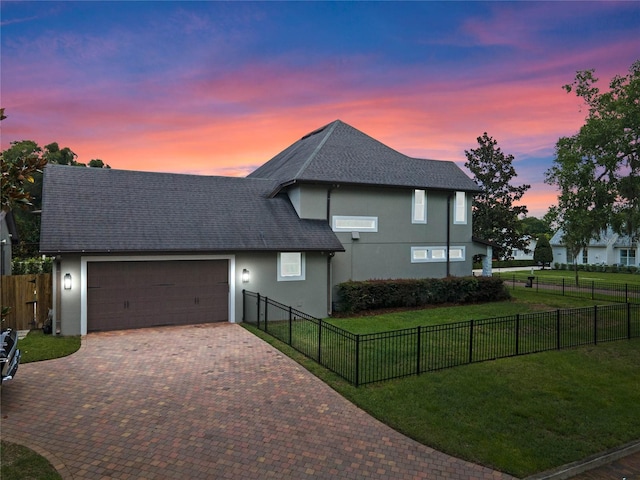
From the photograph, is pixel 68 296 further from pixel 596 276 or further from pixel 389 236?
pixel 596 276

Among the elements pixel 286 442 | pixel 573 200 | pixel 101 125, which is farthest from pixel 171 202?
pixel 573 200

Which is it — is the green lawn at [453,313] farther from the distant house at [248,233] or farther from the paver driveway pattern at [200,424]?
the paver driveway pattern at [200,424]

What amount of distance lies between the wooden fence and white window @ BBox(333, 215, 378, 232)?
10.9 meters

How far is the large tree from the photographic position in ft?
67.2

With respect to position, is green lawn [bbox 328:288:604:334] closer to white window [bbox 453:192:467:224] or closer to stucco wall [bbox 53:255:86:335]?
white window [bbox 453:192:467:224]

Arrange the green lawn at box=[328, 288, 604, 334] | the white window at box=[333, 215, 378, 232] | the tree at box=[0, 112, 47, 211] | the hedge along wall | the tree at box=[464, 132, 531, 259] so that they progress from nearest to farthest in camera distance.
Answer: the tree at box=[0, 112, 47, 211] → the green lawn at box=[328, 288, 604, 334] → the hedge along wall → the white window at box=[333, 215, 378, 232] → the tree at box=[464, 132, 531, 259]

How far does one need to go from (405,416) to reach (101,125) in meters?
18.7

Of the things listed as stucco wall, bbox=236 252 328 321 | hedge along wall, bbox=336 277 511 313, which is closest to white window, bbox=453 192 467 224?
hedge along wall, bbox=336 277 511 313

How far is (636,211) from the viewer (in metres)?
20.5

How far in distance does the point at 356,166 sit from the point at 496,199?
25.7 meters

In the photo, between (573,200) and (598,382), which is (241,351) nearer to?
(598,382)

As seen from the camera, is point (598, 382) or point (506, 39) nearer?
point (598, 382)

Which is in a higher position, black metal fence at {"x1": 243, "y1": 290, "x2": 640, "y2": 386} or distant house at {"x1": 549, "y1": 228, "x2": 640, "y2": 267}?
distant house at {"x1": 549, "y1": 228, "x2": 640, "y2": 267}

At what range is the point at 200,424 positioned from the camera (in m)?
6.80
